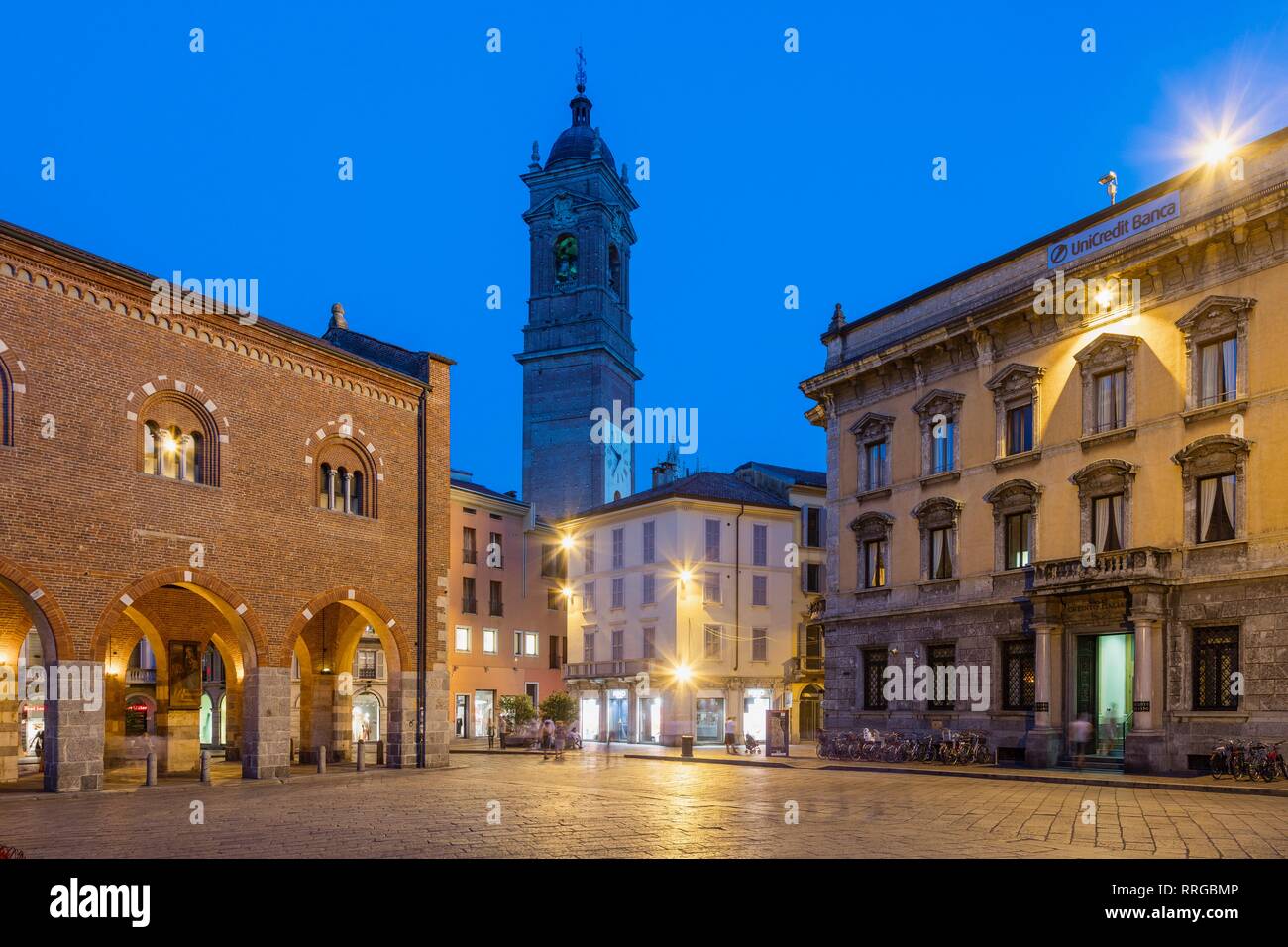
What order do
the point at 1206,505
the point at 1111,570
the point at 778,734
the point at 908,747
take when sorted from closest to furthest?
the point at 1206,505 → the point at 1111,570 → the point at 908,747 → the point at 778,734

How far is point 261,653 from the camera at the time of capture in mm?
27250

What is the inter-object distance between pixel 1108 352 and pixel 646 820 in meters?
19.2

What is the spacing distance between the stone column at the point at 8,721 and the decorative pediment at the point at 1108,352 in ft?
90.9

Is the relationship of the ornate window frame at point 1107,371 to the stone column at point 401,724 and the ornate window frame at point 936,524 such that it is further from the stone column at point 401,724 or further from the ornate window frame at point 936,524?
the stone column at point 401,724

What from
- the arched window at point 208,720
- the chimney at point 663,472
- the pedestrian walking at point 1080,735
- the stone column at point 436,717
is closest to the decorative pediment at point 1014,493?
the pedestrian walking at point 1080,735

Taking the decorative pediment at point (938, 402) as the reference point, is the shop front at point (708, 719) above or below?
below

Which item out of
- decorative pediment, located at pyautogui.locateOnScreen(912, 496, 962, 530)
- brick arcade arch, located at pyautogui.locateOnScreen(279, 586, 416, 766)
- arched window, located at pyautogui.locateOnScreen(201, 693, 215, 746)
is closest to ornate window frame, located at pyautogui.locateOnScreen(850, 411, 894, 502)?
decorative pediment, located at pyautogui.locateOnScreen(912, 496, 962, 530)

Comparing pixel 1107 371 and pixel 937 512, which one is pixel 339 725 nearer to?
pixel 937 512

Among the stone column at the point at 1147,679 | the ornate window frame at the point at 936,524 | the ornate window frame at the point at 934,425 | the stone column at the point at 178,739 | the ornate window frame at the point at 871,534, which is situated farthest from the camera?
the ornate window frame at the point at 871,534

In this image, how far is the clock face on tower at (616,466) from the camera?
253 feet

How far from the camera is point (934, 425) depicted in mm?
34844

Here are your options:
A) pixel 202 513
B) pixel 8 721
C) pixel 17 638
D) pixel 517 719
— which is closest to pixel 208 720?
pixel 517 719

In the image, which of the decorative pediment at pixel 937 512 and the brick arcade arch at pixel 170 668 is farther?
the decorative pediment at pixel 937 512
